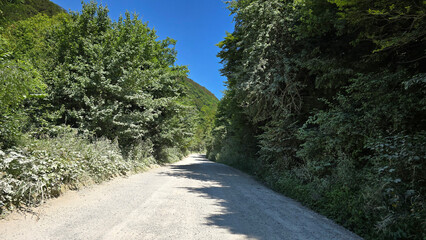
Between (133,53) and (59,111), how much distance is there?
15.2 feet

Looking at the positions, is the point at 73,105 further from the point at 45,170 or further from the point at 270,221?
the point at 270,221

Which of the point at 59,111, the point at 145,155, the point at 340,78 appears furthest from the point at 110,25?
the point at 340,78

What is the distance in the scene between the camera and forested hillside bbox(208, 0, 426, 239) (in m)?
3.68

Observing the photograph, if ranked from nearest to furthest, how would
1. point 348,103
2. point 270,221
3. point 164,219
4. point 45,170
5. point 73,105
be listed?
point 164,219
point 270,221
point 45,170
point 348,103
point 73,105

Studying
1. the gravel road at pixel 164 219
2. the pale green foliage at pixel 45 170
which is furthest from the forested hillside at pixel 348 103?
the pale green foliage at pixel 45 170

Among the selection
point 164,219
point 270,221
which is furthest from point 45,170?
point 270,221

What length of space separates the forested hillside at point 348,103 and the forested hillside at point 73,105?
6.18 m

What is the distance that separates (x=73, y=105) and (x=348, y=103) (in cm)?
1180

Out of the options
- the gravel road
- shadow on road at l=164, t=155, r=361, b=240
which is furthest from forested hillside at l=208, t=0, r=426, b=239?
the gravel road

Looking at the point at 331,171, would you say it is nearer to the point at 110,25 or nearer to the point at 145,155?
the point at 145,155

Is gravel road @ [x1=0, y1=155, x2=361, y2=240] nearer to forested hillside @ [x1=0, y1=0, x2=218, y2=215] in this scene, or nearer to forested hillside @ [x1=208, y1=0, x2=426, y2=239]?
forested hillside @ [x1=0, y1=0, x2=218, y2=215]

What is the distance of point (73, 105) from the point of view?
10227mm

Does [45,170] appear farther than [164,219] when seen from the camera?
Yes

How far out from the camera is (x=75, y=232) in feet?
10.3
